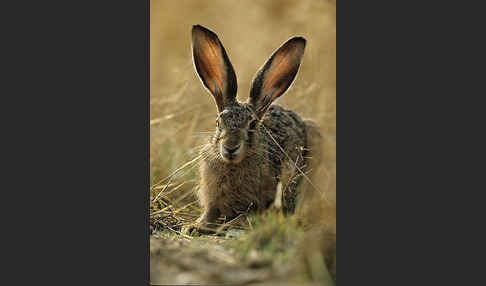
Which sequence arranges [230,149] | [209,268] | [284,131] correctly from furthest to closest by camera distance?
[284,131] < [230,149] < [209,268]

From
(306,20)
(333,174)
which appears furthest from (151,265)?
(306,20)

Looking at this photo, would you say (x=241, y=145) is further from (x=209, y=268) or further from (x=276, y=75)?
(x=209, y=268)

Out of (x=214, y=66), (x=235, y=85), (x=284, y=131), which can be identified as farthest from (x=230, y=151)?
(x=284, y=131)

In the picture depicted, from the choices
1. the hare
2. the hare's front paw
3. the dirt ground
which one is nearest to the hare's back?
the hare

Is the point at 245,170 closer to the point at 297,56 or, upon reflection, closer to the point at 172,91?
the point at 297,56

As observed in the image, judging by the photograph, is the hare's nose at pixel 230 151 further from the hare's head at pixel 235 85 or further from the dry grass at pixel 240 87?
the dry grass at pixel 240 87

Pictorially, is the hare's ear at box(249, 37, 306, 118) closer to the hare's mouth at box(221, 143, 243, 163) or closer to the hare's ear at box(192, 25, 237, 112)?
the hare's ear at box(192, 25, 237, 112)

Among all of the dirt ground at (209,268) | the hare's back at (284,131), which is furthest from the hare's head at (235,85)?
the dirt ground at (209,268)
